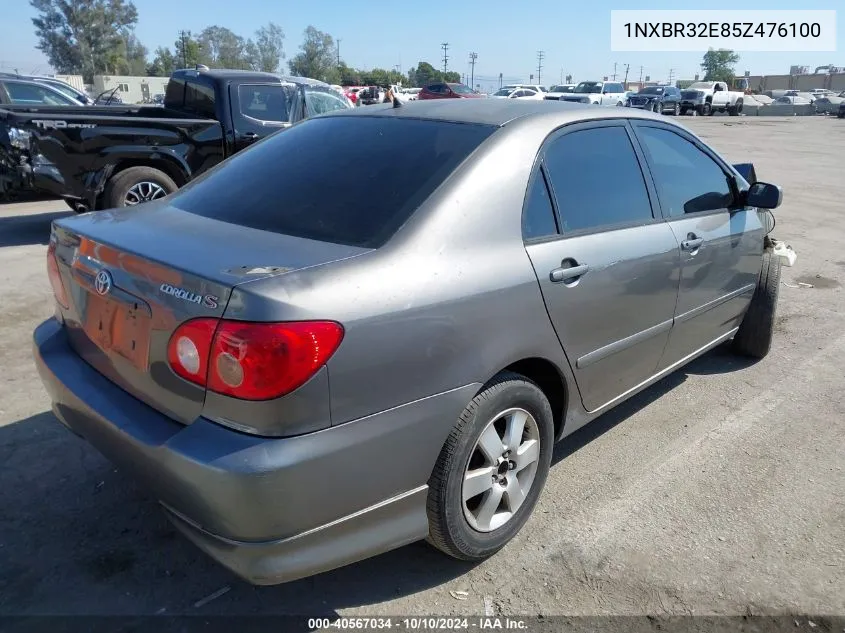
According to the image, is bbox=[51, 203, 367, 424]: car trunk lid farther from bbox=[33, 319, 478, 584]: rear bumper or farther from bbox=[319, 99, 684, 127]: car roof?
bbox=[319, 99, 684, 127]: car roof

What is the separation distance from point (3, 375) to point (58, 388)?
192 centimetres

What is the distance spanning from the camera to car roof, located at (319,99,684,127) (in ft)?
9.54

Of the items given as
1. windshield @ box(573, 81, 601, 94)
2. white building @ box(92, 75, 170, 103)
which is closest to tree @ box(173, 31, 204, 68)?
white building @ box(92, 75, 170, 103)

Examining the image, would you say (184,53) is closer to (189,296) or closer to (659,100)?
(659,100)

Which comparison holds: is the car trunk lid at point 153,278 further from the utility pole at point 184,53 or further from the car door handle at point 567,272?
the utility pole at point 184,53

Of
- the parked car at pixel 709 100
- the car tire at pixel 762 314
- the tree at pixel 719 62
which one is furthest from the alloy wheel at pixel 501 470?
the tree at pixel 719 62

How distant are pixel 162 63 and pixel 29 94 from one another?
109185 mm

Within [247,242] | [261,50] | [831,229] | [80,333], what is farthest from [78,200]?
[261,50]

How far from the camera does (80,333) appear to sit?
2586 millimetres

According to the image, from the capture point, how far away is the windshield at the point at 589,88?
A: 40219mm

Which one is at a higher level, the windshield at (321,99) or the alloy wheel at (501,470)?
the windshield at (321,99)

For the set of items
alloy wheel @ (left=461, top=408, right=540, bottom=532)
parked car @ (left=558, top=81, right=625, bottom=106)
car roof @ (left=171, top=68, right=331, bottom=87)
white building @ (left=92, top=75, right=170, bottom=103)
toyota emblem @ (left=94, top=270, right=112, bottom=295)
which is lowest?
alloy wheel @ (left=461, top=408, right=540, bottom=532)

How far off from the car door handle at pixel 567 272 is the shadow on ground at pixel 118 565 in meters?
1.18

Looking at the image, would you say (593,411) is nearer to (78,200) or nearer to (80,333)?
(80,333)
